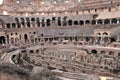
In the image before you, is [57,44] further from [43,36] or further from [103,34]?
[103,34]

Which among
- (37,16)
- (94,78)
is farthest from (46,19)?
(94,78)

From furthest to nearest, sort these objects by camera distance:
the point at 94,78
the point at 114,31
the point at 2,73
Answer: the point at 114,31, the point at 94,78, the point at 2,73

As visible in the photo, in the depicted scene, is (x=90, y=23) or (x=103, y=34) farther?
(x=90, y=23)

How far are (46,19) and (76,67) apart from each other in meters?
38.9

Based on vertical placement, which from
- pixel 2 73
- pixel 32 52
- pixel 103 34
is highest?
pixel 2 73

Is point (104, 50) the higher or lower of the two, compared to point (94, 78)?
lower

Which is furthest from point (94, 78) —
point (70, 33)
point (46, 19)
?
point (46, 19)

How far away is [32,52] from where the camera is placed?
48094 mm

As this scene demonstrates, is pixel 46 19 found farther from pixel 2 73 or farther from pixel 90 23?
pixel 2 73

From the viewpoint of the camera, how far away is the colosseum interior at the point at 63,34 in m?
33.5

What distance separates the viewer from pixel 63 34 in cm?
5631

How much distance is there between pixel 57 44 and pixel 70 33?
237 inches

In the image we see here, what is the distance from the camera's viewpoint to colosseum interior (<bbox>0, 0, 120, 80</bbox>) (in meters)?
33.5

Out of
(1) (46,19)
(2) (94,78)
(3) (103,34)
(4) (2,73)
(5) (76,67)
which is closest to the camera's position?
(4) (2,73)
